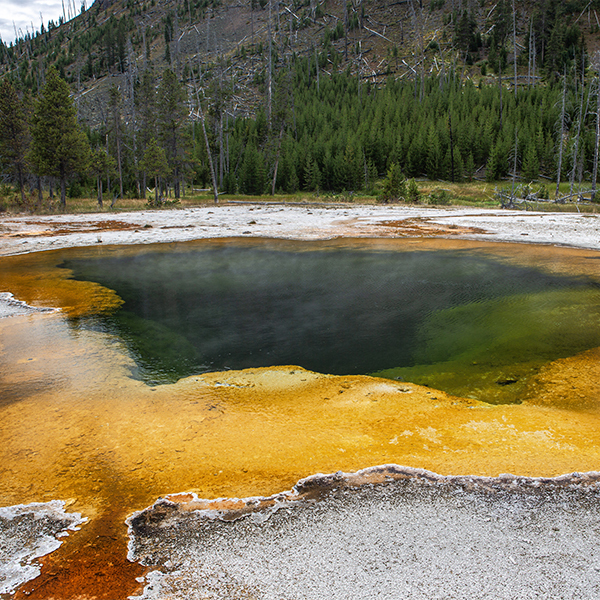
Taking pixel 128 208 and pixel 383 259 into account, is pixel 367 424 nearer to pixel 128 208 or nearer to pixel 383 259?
pixel 383 259

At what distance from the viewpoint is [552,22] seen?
8044 centimetres

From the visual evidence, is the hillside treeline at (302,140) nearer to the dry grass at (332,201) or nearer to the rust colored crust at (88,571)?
the dry grass at (332,201)

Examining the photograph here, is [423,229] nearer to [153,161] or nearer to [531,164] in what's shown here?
[153,161]

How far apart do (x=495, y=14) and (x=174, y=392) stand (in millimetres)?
107989

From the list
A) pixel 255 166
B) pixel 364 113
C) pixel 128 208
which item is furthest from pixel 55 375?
pixel 364 113

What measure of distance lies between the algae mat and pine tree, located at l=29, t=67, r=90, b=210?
3004 centimetres

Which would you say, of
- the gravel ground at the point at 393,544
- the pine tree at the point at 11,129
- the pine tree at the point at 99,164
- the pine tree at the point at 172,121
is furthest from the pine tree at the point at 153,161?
the gravel ground at the point at 393,544

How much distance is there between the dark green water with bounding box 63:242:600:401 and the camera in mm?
7168

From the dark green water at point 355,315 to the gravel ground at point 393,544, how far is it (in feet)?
8.36

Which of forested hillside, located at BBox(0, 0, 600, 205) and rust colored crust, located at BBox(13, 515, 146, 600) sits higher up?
forested hillside, located at BBox(0, 0, 600, 205)

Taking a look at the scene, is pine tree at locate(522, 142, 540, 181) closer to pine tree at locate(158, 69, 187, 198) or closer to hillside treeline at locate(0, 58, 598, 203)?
hillside treeline at locate(0, 58, 598, 203)

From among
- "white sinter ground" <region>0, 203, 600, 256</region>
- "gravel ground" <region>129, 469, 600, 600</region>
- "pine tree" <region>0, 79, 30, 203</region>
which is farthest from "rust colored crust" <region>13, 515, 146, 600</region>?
"pine tree" <region>0, 79, 30, 203</region>

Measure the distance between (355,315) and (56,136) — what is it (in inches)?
1227

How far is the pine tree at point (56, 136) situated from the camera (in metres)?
32.2
